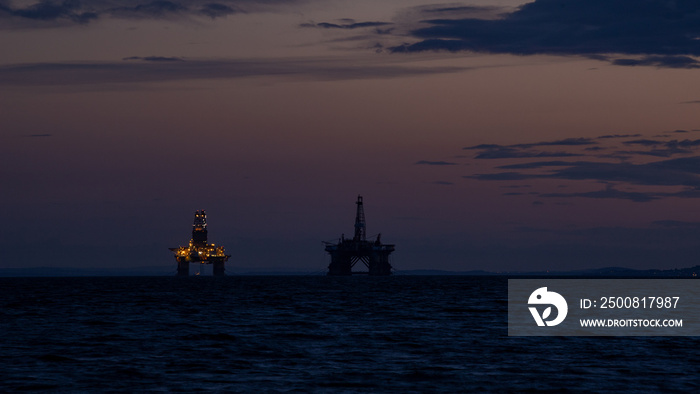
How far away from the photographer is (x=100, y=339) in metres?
58.0

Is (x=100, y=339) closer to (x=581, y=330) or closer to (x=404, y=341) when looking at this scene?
(x=404, y=341)

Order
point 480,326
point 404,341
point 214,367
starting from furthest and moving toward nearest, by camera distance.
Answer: point 480,326 < point 404,341 < point 214,367

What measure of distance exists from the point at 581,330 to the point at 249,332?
23791mm

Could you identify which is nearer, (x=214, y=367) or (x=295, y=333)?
(x=214, y=367)

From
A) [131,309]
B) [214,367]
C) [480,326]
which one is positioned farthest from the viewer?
[131,309]

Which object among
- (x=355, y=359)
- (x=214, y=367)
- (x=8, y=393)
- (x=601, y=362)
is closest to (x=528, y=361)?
(x=601, y=362)

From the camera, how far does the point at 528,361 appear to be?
4575 centimetres

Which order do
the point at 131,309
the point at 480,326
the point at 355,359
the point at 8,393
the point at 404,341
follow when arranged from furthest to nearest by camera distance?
the point at 131,309 → the point at 480,326 → the point at 404,341 → the point at 355,359 → the point at 8,393

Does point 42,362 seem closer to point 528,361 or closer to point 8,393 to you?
point 8,393

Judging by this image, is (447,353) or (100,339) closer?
A: (447,353)

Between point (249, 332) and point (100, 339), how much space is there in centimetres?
1025

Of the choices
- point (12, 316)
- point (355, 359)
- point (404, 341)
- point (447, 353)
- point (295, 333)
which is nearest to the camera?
point (355, 359)

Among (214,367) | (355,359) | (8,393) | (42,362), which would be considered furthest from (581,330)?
(8,393)

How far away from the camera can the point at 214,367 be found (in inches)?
1708
